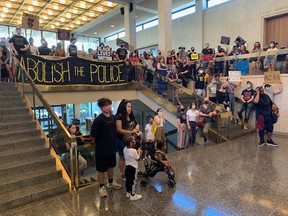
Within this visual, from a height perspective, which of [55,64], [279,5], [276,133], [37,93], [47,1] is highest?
[47,1]

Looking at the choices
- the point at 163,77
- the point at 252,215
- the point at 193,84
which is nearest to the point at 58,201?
the point at 252,215

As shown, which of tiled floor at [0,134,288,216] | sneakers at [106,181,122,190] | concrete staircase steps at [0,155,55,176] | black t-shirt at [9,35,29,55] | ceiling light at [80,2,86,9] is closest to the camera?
tiled floor at [0,134,288,216]

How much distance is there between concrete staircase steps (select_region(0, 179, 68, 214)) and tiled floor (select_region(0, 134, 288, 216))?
0.34 feet

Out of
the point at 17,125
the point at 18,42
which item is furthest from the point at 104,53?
the point at 17,125

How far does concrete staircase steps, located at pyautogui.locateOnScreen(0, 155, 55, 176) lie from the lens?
12.3ft

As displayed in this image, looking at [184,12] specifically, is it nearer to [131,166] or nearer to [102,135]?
[102,135]

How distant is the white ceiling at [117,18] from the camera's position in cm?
1456

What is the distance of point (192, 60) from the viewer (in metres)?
9.95

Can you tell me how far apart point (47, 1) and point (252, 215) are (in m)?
15.0

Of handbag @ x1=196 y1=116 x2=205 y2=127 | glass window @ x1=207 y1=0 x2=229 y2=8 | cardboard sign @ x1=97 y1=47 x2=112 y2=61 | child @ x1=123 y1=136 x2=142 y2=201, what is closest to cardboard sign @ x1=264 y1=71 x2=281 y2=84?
handbag @ x1=196 y1=116 x2=205 y2=127

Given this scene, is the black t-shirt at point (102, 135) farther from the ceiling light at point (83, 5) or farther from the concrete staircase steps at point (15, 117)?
the ceiling light at point (83, 5)

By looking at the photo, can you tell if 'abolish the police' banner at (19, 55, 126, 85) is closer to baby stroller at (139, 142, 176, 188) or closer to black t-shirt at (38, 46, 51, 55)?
black t-shirt at (38, 46, 51, 55)

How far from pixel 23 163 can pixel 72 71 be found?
390cm

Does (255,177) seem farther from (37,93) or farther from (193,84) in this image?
(193,84)
